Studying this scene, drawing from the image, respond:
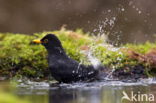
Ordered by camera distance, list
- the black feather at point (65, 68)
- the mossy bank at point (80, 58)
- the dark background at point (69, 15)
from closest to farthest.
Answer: the black feather at point (65, 68)
the mossy bank at point (80, 58)
the dark background at point (69, 15)

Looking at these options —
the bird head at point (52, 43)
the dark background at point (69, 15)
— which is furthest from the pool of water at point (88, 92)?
the dark background at point (69, 15)

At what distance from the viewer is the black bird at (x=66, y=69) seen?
25.8 ft

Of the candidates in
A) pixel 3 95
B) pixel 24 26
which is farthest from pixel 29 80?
pixel 24 26

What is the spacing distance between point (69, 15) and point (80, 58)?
18.3 feet

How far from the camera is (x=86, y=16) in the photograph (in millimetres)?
14336

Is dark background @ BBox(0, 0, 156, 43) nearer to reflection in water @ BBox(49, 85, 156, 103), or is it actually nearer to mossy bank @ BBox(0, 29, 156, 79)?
mossy bank @ BBox(0, 29, 156, 79)

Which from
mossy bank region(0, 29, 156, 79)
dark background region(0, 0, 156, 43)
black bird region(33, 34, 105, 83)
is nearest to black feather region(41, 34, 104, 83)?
black bird region(33, 34, 105, 83)

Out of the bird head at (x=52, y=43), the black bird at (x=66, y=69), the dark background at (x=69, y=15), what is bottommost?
the black bird at (x=66, y=69)

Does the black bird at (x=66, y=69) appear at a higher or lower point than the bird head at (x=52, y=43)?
lower

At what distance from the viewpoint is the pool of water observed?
631 centimetres

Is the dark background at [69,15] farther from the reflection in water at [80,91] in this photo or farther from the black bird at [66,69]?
the reflection in water at [80,91]

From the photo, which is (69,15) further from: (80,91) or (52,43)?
(80,91)

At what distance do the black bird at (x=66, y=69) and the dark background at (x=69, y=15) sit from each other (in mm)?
5687

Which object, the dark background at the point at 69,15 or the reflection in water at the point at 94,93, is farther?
the dark background at the point at 69,15
